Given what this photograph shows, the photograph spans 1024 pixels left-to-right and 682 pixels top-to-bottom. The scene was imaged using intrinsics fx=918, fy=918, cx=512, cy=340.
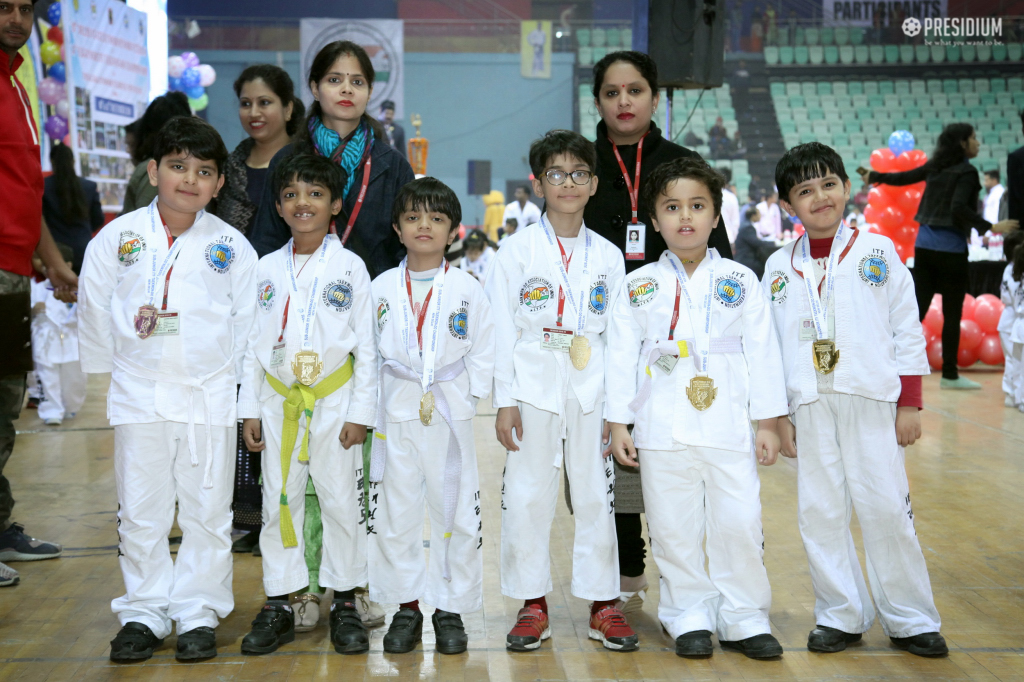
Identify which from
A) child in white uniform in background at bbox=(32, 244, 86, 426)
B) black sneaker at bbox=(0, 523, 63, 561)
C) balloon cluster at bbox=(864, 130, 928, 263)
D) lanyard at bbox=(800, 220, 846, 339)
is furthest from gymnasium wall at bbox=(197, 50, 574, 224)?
lanyard at bbox=(800, 220, 846, 339)

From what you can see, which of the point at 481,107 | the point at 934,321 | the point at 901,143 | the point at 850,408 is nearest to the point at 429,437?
the point at 850,408

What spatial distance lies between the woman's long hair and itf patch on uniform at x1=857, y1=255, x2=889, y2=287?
186 inches

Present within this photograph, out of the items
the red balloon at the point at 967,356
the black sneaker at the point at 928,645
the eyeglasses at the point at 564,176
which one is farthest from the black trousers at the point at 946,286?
the eyeglasses at the point at 564,176

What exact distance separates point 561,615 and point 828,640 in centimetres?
79

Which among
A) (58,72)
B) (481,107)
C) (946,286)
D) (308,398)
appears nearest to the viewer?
(308,398)

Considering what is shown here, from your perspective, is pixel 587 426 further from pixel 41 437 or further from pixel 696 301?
pixel 41 437

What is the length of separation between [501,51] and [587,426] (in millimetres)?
18855

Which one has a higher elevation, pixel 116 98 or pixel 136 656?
pixel 116 98

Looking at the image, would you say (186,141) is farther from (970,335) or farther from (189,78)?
(189,78)

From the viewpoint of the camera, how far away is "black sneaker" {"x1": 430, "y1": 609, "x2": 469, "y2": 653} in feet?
8.30

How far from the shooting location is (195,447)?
2.51m

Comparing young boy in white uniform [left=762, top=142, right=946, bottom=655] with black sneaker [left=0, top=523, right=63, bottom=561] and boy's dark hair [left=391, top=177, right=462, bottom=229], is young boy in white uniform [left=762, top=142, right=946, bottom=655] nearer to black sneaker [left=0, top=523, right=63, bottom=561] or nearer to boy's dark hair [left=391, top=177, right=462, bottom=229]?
boy's dark hair [left=391, top=177, right=462, bottom=229]

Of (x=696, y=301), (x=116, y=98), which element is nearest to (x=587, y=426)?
(x=696, y=301)

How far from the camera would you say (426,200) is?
103 inches
